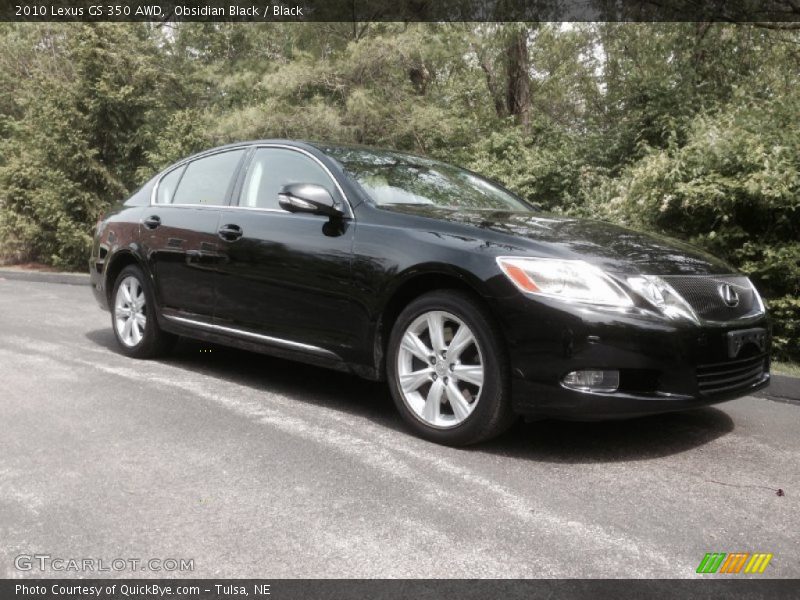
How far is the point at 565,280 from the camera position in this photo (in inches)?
148

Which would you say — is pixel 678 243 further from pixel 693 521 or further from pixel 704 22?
pixel 704 22

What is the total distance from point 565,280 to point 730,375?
1003 millimetres

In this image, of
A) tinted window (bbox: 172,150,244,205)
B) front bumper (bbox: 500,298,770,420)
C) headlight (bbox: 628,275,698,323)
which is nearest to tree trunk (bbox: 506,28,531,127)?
tinted window (bbox: 172,150,244,205)

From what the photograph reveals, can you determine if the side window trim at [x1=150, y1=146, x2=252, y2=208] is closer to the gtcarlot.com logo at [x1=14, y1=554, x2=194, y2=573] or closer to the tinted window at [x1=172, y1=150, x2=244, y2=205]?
the tinted window at [x1=172, y1=150, x2=244, y2=205]

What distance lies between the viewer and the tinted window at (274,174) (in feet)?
16.6

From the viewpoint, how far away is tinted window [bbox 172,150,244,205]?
5691mm

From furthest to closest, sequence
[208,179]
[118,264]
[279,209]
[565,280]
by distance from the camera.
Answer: [118,264]
[208,179]
[279,209]
[565,280]

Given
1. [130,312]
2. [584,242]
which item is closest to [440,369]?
[584,242]

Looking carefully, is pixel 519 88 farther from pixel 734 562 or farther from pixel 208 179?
pixel 734 562

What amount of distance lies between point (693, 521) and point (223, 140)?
13.0 meters

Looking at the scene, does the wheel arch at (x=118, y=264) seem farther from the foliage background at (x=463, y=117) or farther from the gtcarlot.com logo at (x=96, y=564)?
the foliage background at (x=463, y=117)

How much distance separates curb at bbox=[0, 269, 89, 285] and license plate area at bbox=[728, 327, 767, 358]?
Answer: 11396mm

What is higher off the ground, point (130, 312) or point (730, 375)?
point (730, 375)

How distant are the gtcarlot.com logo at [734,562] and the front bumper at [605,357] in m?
0.98
